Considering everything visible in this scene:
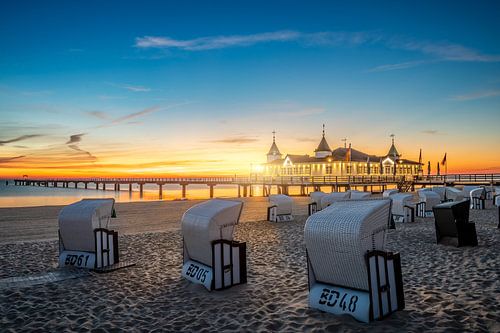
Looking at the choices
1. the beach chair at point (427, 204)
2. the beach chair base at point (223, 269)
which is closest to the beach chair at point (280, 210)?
the beach chair at point (427, 204)

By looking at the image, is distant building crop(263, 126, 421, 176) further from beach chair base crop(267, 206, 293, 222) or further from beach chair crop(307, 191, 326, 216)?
beach chair base crop(267, 206, 293, 222)

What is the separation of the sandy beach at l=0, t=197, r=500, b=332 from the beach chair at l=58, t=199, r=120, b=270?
456mm

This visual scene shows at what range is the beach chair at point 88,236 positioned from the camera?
334 inches

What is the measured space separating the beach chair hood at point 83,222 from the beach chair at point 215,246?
234 cm

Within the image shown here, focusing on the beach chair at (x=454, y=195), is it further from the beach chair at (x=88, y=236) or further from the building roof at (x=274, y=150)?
the building roof at (x=274, y=150)

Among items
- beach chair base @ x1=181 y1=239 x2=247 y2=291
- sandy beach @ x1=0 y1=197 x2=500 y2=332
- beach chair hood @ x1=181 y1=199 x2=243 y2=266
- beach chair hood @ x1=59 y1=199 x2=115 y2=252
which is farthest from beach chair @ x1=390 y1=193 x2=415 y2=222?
beach chair hood @ x1=59 y1=199 x2=115 y2=252

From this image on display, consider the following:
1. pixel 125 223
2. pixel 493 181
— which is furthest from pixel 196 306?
pixel 493 181

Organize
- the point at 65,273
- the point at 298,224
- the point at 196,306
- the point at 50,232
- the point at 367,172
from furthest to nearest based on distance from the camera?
the point at 367,172 < the point at 298,224 < the point at 50,232 < the point at 65,273 < the point at 196,306

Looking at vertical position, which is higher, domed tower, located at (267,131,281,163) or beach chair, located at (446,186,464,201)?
domed tower, located at (267,131,281,163)

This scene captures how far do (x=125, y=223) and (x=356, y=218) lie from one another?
47.9 ft

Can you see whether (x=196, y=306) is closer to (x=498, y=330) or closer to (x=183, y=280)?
(x=183, y=280)

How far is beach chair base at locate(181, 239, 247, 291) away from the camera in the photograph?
22.5 feet

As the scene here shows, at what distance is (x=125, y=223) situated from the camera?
58.1ft

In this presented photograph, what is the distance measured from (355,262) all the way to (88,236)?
6.10 m
